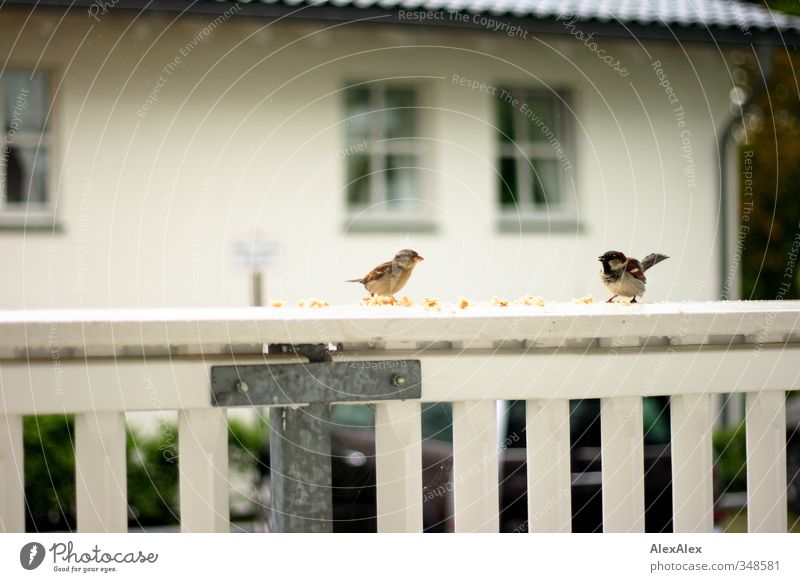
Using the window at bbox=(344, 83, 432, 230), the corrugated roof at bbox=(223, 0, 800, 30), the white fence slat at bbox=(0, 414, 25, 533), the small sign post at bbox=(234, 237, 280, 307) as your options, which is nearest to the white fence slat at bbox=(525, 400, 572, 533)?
the white fence slat at bbox=(0, 414, 25, 533)

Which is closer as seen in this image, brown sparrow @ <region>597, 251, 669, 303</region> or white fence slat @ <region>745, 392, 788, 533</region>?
white fence slat @ <region>745, 392, 788, 533</region>

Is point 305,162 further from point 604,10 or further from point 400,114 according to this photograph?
point 604,10

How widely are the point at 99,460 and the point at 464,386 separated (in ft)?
1.57

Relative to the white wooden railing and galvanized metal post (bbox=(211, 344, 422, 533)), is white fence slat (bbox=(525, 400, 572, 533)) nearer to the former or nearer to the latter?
the white wooden railing

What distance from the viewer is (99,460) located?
105 centimetres

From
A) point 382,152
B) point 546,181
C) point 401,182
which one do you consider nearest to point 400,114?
point 382,152

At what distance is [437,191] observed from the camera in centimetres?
587

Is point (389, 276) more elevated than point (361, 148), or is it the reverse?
point (361, 148)

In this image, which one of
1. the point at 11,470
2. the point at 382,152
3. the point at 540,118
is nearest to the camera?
the point at 11,470

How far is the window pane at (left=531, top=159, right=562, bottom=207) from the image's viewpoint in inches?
232

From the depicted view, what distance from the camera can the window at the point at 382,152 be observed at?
552cm

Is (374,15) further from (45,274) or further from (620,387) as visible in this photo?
(620,387)

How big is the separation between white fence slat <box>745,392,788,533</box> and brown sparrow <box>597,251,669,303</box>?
51cm

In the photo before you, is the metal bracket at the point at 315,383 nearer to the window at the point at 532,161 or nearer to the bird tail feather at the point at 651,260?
the bird tail feather at the point at 651,260
